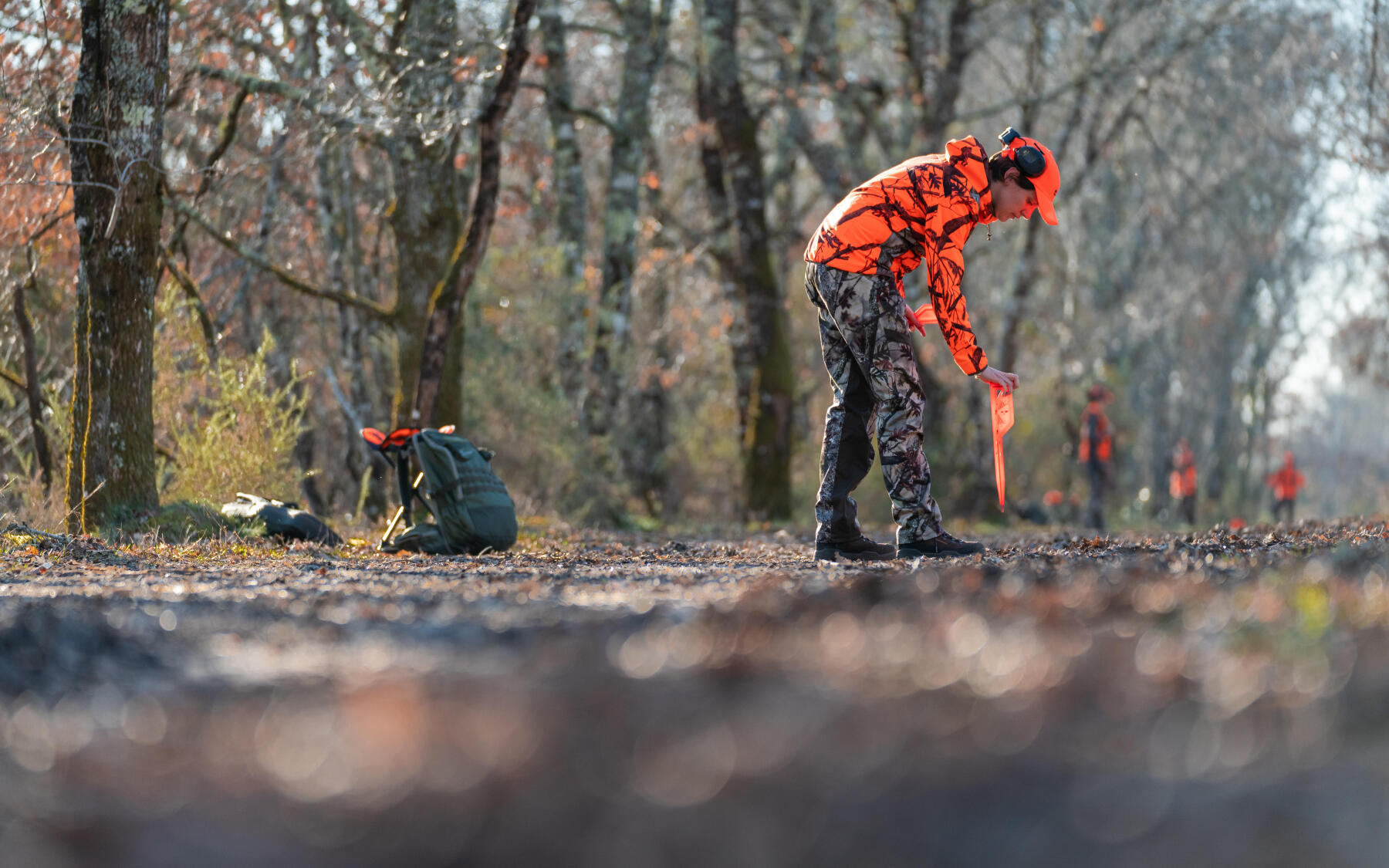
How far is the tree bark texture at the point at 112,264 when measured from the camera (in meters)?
8.02

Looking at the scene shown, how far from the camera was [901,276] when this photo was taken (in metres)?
6.54

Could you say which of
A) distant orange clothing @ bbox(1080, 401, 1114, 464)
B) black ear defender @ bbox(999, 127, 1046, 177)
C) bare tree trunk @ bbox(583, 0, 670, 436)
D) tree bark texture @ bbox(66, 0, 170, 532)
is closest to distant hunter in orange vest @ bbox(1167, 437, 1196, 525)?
distant orange clothing @ bbox(1080, 401, 1114, 464)

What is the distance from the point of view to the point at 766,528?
13742mm

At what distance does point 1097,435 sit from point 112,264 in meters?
14.0

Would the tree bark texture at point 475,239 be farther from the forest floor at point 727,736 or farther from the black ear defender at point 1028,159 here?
the forest floor at point 727,736

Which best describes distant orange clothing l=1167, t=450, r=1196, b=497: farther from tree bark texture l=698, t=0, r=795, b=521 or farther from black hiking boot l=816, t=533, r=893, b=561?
black hiking boot l=816, t=533, r=893, b=561

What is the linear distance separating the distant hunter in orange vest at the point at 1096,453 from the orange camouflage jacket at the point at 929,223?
12434 mm

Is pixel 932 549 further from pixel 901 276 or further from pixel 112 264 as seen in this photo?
pixel 112 264

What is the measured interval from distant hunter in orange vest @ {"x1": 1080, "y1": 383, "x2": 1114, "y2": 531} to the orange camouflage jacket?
40.8 feet

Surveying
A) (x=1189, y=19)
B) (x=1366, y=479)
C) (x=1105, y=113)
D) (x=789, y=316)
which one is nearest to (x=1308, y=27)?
(x=1189, y=19)

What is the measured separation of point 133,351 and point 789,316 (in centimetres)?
1828

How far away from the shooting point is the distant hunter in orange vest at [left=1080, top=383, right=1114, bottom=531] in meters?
18.0

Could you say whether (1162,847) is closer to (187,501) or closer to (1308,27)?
(187,501)

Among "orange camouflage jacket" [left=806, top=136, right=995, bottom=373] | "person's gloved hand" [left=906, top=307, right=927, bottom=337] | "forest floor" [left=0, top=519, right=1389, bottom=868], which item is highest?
"orange camouflage jacket" [left=806, top=136, right=995, bottom=373]
